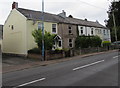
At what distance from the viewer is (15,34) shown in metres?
22.9

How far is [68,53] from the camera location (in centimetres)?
2012

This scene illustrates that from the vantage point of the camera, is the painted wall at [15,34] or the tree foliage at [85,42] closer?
the painted wall at [15,34]

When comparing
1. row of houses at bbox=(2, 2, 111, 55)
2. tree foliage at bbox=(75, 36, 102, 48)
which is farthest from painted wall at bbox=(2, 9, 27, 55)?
tree foliage at bbox=(75, 36, 102, 48)

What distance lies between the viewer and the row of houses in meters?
20.7

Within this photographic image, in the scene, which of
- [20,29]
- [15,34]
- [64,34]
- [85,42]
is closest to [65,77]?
[20,29]

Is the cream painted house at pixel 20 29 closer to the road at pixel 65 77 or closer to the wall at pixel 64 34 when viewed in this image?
the wall at pixel 64 34

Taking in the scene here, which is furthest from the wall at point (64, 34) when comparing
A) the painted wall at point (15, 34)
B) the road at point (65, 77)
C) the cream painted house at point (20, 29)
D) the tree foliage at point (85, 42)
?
the road at point (65, 77)

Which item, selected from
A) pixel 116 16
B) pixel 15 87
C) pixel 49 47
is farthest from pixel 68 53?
pixel 116 16

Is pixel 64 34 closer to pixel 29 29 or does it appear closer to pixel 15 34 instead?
pixel 29 29

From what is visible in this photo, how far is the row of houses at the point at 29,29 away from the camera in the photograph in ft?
67.9

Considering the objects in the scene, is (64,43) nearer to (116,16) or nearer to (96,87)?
(96,87)

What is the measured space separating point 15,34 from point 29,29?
12.3 feet

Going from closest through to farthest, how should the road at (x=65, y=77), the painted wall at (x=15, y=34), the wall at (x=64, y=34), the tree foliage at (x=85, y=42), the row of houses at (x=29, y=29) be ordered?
the road at (x=65, y=77)
the row of houses at (x=29, y=29)
the painted wall at (x=15, y=34)
the wall at (x=64, y=34)
the tree foliage at (x=85, y=42)

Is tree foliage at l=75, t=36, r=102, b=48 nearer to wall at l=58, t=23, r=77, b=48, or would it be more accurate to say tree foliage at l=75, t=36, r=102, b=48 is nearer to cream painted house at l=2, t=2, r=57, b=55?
wall at l=58, t=23, r=77, b=48
